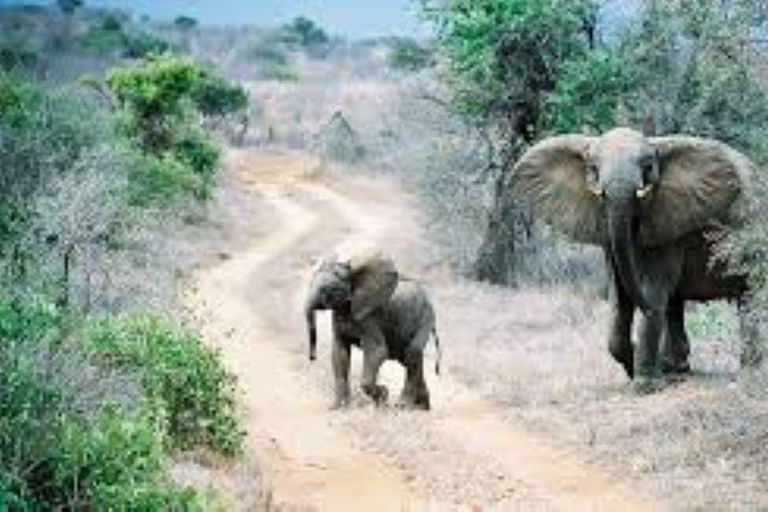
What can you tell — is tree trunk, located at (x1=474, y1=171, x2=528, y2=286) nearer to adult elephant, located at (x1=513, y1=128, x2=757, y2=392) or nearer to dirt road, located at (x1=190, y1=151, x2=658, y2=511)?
dirt road, located at (x1=190, y1=151, x2=658, y2=511)

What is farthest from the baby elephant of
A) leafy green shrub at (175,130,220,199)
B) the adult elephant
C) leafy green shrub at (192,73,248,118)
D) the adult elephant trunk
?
leafy green shrub at (192,73,248,118)

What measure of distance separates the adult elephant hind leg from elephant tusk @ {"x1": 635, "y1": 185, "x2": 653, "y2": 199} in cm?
178

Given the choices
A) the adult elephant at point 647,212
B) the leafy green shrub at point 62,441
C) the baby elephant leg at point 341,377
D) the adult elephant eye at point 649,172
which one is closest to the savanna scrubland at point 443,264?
the leafy green shrub at point 62,441

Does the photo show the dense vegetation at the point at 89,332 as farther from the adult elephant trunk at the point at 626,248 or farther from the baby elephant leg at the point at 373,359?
the adult elephant trunk at the point at 626,248

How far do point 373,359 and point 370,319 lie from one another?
1.46 ft

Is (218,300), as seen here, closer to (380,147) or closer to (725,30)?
(725,30)

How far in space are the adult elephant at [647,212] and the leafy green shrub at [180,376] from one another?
4374 mm

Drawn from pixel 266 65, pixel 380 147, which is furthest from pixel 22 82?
pixel 266 65

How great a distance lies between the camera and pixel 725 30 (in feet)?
48.8

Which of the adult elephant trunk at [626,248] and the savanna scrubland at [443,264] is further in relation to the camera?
the adult elephant trunk at [626,248]

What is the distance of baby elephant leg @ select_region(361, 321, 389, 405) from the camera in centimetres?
1786

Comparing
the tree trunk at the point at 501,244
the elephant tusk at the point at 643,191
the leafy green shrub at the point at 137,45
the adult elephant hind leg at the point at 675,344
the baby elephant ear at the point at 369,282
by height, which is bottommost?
the tree trunk at the point at 501,244

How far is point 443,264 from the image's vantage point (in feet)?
116

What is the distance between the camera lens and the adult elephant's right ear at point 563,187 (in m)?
17.4
